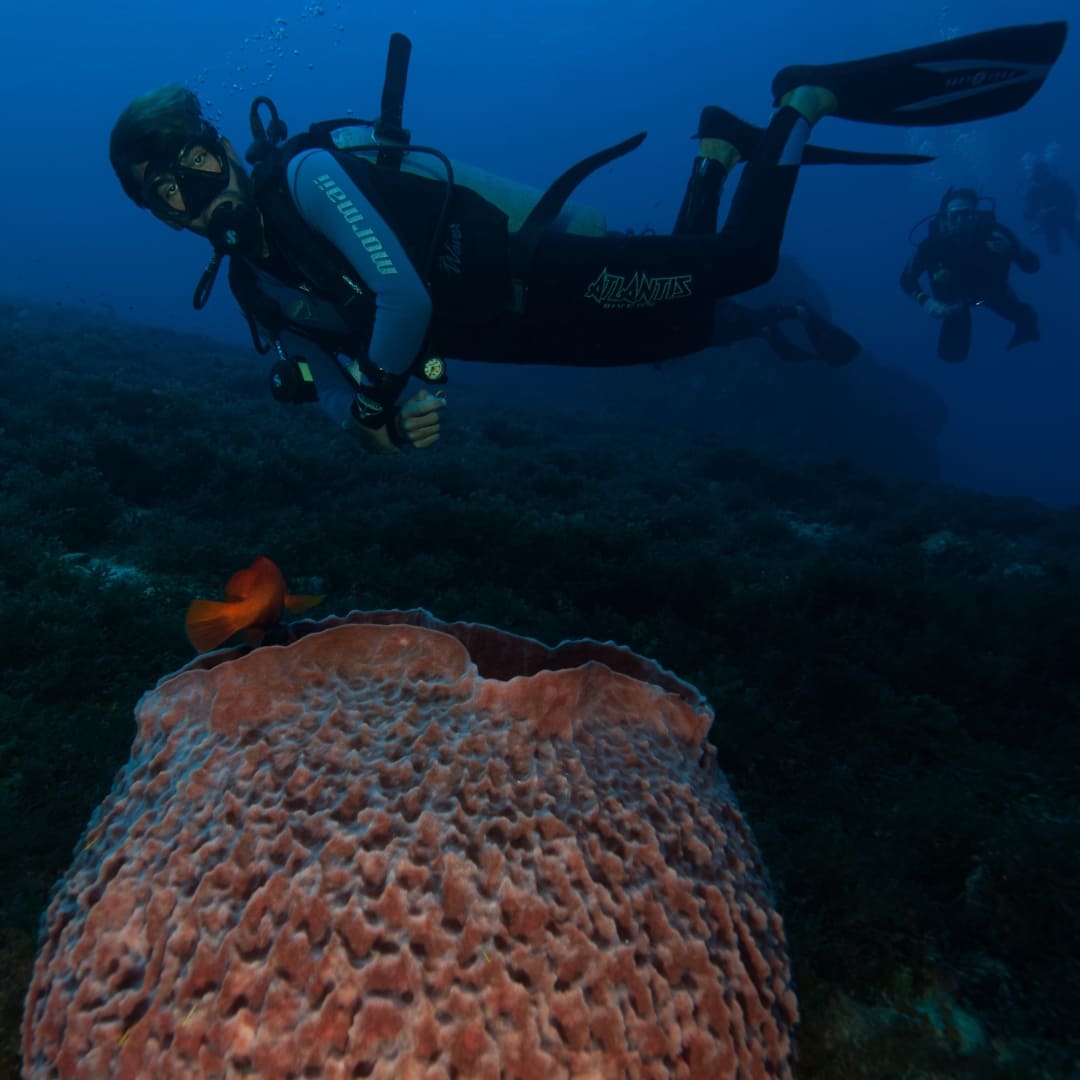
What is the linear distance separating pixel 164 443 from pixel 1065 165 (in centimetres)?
11403

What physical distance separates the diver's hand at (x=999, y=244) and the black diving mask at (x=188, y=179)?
14.8m

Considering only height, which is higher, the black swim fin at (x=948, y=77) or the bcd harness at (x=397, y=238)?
the black swim fin at (x=948, y=77)

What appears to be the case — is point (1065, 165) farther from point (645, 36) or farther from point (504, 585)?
point (504, 585)

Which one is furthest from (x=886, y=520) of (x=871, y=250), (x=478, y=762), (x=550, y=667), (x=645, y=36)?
(x=645, y=36)

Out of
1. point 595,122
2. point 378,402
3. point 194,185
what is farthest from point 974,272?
point 595,122

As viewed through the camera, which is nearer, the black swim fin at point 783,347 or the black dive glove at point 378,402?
the black dive glove at point 378,402

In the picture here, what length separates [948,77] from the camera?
463 centimetres

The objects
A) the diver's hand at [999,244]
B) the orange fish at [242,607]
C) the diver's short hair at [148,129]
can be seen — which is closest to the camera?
the orange fish at [242,607]

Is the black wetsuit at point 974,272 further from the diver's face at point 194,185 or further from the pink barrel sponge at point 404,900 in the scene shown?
the pink barrel sponge at point 404,900

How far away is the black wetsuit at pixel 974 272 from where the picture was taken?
41.0 feet

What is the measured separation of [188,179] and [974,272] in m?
15.3

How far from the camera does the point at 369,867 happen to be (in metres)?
1.40

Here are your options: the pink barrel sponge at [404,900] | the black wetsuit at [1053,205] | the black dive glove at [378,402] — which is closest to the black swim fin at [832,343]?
the black dive glove at [378,402]

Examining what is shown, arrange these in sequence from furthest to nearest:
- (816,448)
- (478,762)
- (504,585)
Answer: (816,448) < (504,585) < (478,762)
